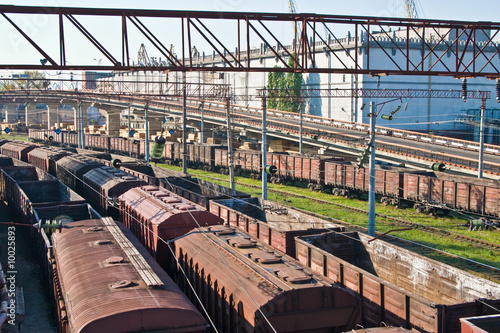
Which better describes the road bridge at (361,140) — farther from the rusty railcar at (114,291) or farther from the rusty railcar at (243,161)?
the rusty railcar at (114,291)

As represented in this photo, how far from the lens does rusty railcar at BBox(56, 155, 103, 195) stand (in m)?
30.6

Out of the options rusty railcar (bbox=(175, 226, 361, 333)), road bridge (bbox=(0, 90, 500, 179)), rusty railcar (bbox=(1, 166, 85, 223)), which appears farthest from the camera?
road bridge (bbox=(0, 90, 500, 179))

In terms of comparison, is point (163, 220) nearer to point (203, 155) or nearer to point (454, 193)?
point (454, 193)

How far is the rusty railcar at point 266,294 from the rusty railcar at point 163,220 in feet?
9.57

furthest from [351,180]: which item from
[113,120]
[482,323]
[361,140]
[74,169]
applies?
[113,120]

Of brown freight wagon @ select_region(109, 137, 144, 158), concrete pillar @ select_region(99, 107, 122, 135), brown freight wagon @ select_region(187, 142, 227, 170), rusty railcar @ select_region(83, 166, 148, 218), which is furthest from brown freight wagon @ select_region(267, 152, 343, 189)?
concrete pillar @ select_region(99, 107, 122, 135)

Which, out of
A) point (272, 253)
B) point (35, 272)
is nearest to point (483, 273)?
point (272, 253)

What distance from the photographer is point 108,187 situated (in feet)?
77.2

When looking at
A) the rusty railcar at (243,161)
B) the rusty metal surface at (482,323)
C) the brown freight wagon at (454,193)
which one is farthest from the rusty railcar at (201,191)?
the rusty metal surface at (482,323)

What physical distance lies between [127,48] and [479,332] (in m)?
12.3

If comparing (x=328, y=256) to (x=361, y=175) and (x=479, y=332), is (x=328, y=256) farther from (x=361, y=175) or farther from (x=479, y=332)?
(x=361, y=175)

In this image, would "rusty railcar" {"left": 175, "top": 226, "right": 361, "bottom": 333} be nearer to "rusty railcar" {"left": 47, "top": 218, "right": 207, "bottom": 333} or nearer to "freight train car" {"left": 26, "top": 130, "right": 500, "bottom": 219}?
"rusty railcar" {"left": 47, "top": 218, "right": 207, "bottom": 333}

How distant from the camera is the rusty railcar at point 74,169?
1204 inches

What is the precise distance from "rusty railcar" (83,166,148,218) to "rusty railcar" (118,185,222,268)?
289 cm
